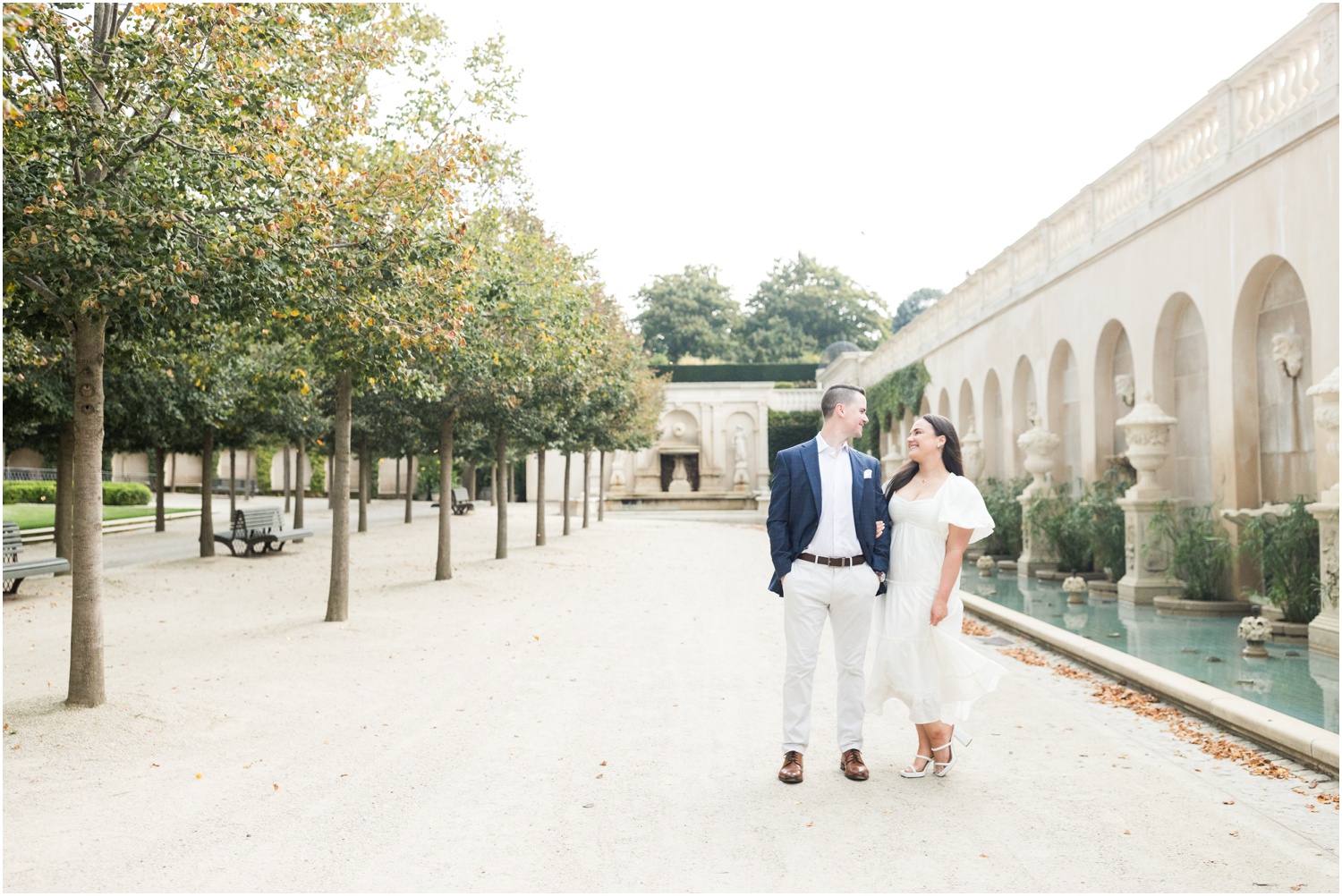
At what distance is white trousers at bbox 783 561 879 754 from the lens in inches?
199

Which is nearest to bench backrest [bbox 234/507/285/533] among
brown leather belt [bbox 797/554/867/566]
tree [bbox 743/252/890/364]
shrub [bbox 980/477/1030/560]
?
shrub [bbox 980/477/1030/560]

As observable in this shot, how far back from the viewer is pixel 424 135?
1129 centimetres

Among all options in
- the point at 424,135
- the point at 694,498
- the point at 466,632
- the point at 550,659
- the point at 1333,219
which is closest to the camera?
the point at 550,659

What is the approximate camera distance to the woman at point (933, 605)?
5.03 metres

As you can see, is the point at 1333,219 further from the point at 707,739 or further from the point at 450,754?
the point at 450,754

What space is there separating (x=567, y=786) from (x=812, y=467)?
1951 mm

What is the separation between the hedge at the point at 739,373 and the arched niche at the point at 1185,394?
3872 cm

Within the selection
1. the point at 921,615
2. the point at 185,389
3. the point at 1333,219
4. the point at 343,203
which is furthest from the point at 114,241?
the point at 185,389

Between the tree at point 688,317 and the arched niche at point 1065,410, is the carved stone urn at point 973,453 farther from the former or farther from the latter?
the tree at point 688,317

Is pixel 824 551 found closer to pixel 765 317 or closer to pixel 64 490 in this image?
pixel 64 490

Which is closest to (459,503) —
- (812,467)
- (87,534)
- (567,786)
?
(87,534)

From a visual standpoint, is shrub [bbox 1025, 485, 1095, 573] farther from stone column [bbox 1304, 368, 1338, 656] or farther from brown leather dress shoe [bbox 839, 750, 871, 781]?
brown leather dress shoe [bbox 839, 750, 871, 781]

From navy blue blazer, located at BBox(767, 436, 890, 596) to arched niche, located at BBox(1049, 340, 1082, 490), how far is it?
14383 mm

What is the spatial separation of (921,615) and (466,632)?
6.37 metres
